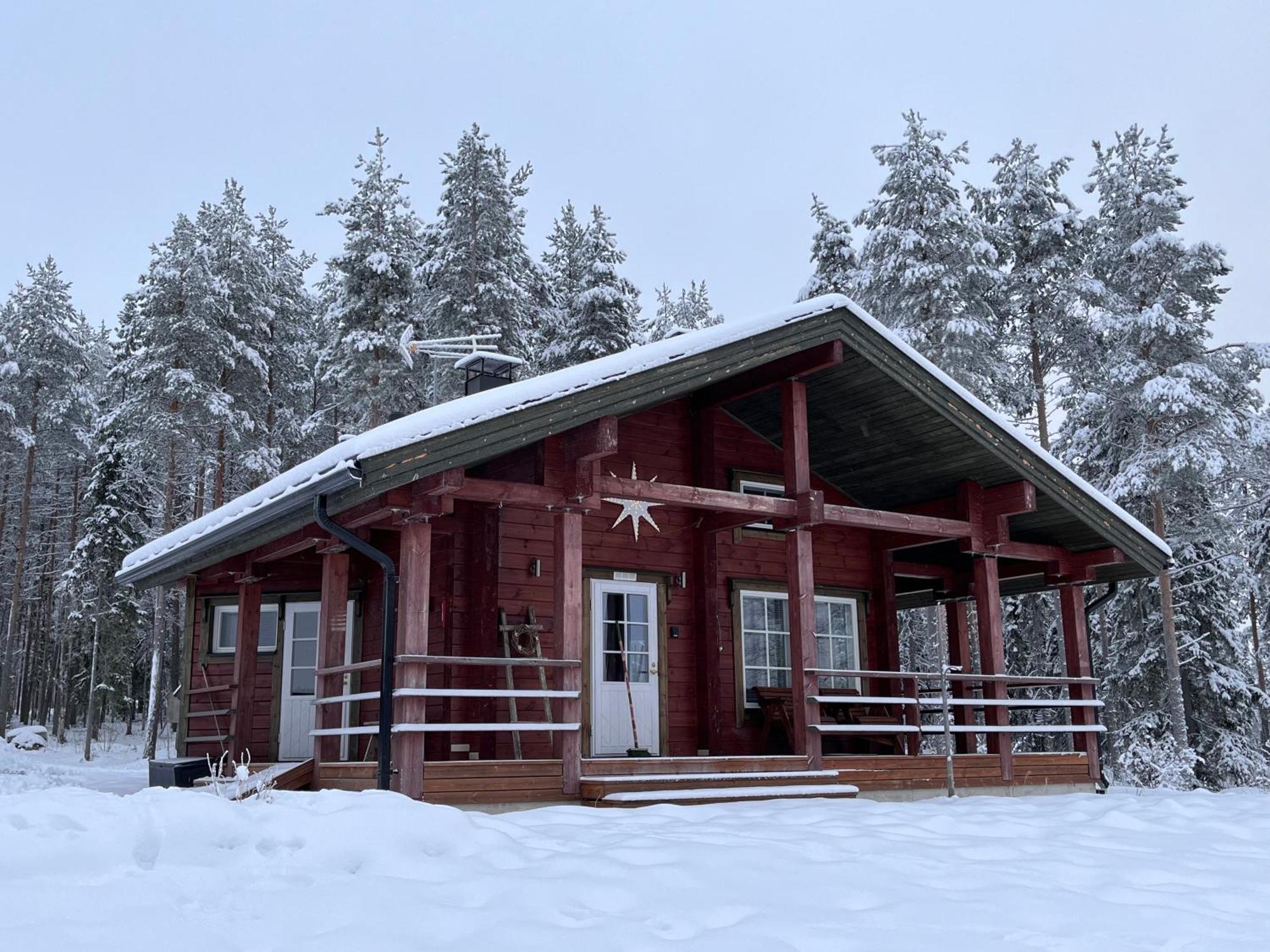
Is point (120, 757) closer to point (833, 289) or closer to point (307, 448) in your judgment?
point (307, 448)

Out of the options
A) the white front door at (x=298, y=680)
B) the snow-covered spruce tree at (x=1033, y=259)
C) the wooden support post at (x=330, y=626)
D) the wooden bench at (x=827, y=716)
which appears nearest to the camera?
the wooden support post at (x=330, y=626)

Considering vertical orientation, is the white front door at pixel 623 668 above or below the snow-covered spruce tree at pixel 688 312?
below

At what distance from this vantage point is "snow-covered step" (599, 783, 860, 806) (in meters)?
9.09

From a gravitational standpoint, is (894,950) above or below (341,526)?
below

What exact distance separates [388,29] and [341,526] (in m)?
180

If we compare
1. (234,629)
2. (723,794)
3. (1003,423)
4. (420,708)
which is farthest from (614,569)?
(234,629)

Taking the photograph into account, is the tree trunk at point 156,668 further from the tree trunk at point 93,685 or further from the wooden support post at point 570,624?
the wooden support post at point 570,624

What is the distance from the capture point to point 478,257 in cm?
2558

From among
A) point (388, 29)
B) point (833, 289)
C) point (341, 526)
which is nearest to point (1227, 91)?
point (388, 29)

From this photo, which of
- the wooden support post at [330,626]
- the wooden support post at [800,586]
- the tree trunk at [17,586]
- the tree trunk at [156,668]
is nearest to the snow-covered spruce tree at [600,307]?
the tree trunk at [156,668]

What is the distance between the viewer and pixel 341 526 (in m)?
9.27

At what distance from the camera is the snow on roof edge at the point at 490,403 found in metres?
8.53

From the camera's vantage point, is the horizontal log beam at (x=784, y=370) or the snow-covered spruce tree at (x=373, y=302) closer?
the horizontal log beam at (x=784, y=370)

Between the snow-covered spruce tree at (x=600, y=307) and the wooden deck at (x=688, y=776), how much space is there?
1662 centimetres
